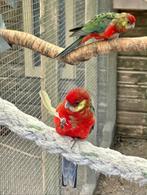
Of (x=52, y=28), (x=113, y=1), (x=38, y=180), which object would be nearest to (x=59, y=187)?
(x=38, y=180)

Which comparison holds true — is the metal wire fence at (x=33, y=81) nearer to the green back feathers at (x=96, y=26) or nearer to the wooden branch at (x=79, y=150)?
the green back feathers at (x=96, y=26)

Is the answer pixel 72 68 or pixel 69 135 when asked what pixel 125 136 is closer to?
pixel 72 68

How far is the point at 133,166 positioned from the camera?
3.41 feet

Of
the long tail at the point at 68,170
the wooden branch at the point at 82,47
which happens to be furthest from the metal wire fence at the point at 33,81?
the long tail at the point at 68,170

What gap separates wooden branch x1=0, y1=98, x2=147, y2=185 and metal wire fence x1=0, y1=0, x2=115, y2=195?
0.43m

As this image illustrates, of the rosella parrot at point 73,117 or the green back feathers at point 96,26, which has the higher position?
the green back feathers at point 96,26

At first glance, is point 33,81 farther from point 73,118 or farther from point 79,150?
point 79,150

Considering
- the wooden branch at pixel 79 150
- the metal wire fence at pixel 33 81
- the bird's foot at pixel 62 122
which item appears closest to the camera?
the wooden branch at pixel 79 150

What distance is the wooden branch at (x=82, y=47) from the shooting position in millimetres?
1113

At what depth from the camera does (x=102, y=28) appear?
1276 millimetres

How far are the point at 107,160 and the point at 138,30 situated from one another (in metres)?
1.97

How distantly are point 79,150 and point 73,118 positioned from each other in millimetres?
123

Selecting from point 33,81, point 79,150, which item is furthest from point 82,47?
point 33,81

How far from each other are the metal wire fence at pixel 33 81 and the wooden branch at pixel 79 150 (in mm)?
434
